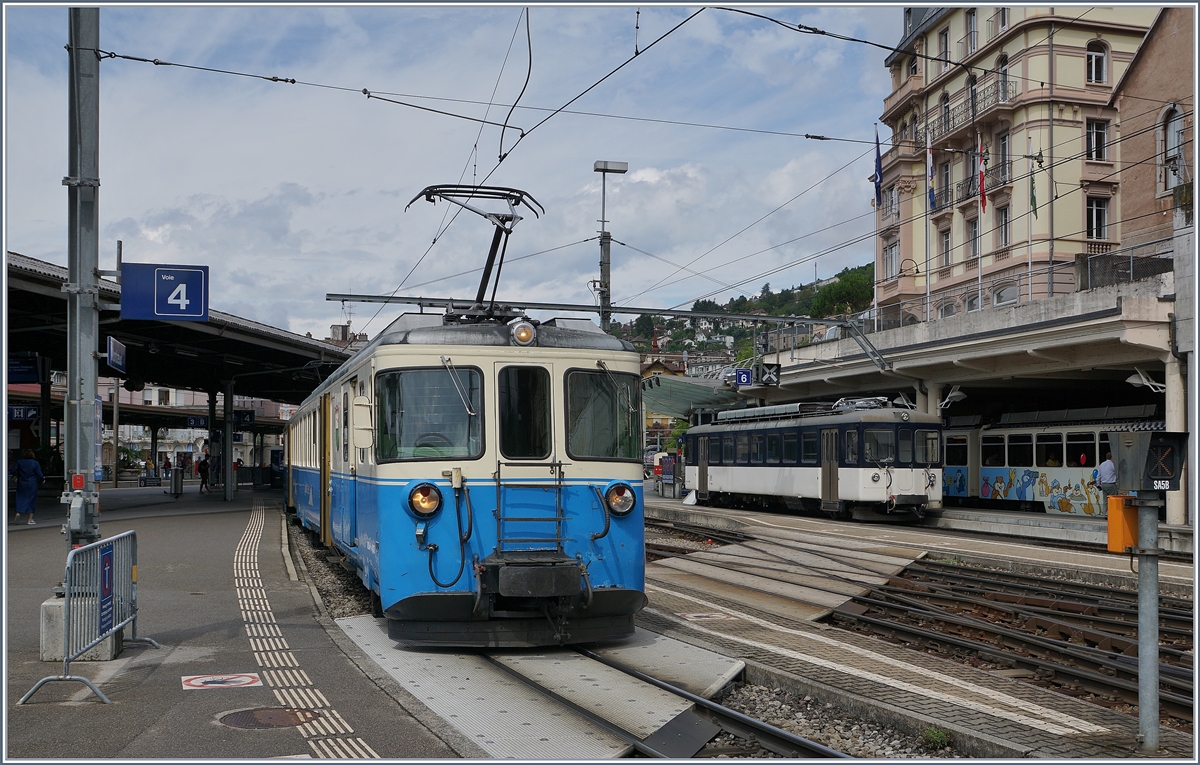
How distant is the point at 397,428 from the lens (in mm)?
9102

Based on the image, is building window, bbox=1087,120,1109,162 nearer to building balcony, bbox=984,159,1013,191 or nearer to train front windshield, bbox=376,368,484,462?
building balcony, bbox=984,159,1013,191

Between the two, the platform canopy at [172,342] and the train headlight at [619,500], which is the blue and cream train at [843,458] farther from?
the train headlight at [619,500]

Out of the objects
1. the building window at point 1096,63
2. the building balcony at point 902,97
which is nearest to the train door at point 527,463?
the building window at point 1096,63

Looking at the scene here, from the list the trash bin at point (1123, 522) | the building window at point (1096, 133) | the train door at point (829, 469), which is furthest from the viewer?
the building window at point (1096, 133)

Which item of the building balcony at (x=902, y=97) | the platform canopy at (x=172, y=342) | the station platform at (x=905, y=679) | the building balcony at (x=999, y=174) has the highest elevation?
the building balcony at (x=902, y=97)

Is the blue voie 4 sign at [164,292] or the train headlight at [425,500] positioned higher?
the blue voie 4 sign at [164,292]

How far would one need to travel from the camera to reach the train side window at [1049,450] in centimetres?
2668

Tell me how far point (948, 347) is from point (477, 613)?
69.4 feet

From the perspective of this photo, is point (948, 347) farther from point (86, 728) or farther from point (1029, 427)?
point (86, 728)

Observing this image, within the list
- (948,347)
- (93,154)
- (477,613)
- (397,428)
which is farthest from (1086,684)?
(948,347)

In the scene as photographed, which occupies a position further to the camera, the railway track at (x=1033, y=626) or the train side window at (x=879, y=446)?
the train side window at (x=879, y=446)

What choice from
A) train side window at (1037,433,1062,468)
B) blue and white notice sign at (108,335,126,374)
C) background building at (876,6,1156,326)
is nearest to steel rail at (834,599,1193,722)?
blue and white notice sign at (108,335,126,374)

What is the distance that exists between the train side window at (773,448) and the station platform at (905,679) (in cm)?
1376

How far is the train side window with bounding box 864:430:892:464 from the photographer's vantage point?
995 inches
